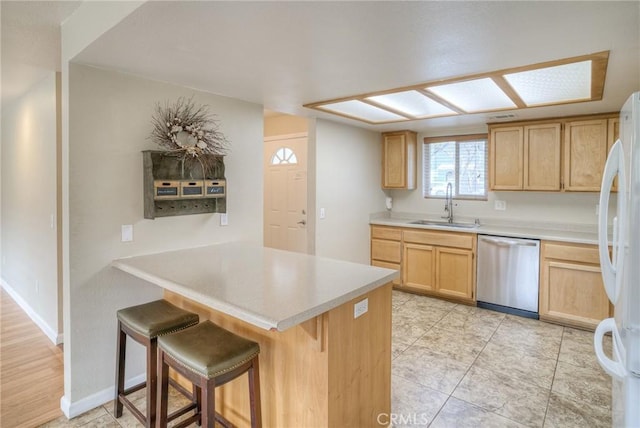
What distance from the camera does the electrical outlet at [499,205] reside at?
446cm

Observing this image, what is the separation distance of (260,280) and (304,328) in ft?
1.22

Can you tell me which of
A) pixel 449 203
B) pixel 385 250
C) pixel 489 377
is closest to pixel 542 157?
pixel 449 203

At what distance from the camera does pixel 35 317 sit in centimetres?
369

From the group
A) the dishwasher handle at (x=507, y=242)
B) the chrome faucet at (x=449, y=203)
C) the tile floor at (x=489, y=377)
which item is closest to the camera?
the tile floor at (x=489, y=377)

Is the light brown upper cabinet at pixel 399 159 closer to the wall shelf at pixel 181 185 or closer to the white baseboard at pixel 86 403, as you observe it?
the wall shelf at pixel 181 185

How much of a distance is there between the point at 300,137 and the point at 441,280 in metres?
2.53

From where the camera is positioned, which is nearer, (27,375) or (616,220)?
(616,220)

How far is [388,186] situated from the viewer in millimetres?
5125

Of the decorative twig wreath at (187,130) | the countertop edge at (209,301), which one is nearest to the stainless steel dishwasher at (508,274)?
the decorative twig wreath at (187,130)

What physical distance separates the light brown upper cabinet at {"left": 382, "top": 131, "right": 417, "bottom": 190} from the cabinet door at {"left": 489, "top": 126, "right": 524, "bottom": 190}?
1.05 m

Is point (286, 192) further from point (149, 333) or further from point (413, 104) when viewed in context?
point (149, 333)

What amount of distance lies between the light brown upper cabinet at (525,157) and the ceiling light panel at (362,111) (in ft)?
4.03

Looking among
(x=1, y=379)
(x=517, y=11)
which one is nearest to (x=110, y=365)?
(x=1, y=379)

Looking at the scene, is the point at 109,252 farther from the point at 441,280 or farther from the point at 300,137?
the point at 441,280
